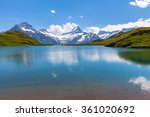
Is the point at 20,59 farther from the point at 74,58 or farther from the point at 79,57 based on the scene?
the point at 79,57

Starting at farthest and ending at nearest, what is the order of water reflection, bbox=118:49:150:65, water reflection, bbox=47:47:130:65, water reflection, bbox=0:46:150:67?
water reflection, bbox=47:47:130:65 → water reflection, bbox=0:46:150:67 → water reflection, bbox=118:49:150:65

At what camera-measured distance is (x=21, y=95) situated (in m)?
28.2

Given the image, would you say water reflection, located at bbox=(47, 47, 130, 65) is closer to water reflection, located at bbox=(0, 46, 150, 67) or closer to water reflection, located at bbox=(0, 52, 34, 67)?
water reflection, located at bbox=(0, 46, 150, 67)

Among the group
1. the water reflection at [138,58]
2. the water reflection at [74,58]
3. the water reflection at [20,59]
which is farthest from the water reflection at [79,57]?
the water reflection at [20,59]

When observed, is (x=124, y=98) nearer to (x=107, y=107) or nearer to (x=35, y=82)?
(x=107, y=107)

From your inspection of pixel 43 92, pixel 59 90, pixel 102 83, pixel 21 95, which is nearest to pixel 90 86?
pixel 102 83

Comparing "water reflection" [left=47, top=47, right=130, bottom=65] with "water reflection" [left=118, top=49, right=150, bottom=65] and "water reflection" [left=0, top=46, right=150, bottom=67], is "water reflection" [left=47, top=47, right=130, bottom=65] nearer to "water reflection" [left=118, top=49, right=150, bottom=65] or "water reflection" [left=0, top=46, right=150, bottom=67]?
"water reflection" [left=0, top=46, right=150, bottom=67]

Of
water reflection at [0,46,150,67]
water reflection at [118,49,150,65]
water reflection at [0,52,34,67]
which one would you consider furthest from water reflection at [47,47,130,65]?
water reflection at [0,52,34,67]

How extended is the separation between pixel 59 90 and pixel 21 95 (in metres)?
4.97

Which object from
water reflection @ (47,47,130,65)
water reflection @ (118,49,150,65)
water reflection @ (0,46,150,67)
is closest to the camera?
water reflection @ (118,49,150,65)

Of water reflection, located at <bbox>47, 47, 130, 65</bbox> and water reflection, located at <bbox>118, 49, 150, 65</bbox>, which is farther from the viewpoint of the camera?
water reflection, located at <bbox>47, 47, 130, 65</bbox>

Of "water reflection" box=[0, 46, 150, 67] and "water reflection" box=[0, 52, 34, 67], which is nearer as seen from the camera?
"water reflection" box=[0, 52, 34, 67]

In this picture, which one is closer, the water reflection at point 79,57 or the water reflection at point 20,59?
the water reflection at point 20,59

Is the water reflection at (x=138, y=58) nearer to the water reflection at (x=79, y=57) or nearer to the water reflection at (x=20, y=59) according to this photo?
the water reflection at (x=79, y=57)
